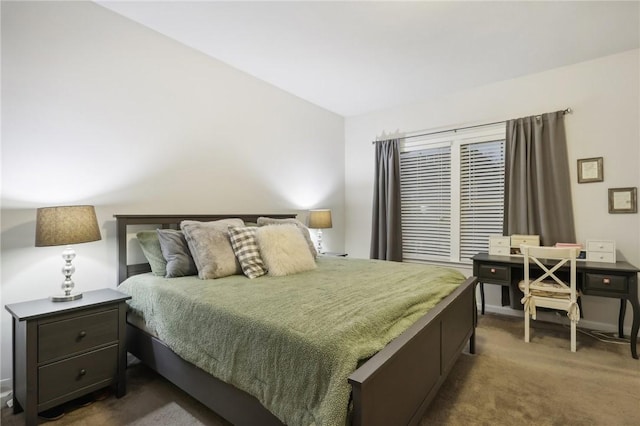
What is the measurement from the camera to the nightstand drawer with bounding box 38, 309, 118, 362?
5.67ft

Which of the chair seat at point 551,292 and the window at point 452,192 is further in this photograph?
the window at point 452,192

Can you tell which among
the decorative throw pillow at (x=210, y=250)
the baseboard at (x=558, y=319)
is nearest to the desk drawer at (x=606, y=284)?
the baseboard at (x=558, y=319)

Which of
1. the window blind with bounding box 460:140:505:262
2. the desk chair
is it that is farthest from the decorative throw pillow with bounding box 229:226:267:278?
the window blind with bounding box 460:140:505:262

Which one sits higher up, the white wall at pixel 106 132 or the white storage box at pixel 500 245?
the white wall at pixel 106 132

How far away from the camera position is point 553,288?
2746 millimetres

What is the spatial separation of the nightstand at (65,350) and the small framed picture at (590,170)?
4223mm

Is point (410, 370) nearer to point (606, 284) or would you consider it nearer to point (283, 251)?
point (283, 251)

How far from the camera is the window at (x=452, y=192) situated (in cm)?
376

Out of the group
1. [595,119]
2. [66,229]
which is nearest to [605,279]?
[595,119]

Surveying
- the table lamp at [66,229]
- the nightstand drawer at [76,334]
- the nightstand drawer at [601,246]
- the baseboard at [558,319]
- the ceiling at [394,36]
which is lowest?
the baseboard at [558,319]

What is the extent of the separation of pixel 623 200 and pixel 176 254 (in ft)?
13.4

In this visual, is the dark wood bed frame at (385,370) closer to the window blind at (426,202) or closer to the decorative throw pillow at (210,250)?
the decorative throw pillow at (210,250)

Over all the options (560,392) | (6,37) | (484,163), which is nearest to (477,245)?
(484,163)

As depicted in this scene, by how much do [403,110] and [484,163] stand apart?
4.32 feet
